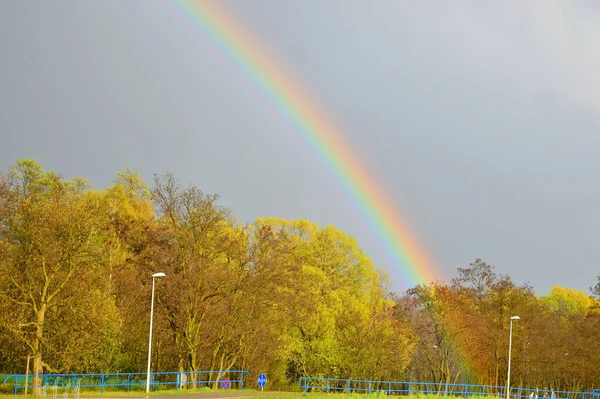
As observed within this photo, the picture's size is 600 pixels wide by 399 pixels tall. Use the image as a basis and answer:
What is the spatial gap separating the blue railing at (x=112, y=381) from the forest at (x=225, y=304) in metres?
0.97

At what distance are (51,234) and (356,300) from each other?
1439 inches

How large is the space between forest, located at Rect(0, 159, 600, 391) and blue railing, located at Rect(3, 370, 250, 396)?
3.18ft

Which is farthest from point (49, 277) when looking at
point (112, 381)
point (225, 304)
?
point (225, 304)

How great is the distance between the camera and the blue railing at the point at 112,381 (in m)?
35.9

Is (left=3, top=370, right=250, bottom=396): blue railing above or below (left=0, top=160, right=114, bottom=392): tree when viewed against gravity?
below

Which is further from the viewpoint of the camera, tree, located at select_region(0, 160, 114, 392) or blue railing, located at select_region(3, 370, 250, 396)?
tree, located at select_region(0, 160, 114, 392)

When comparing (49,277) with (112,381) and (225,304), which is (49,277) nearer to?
(112,381)

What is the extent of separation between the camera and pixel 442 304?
62.5 m

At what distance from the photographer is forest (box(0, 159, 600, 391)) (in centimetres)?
3822

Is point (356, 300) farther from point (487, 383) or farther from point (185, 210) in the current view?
point (185, 210)

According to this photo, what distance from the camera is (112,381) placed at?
42406 millimetres

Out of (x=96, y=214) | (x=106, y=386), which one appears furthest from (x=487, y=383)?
(x=96, y=214)

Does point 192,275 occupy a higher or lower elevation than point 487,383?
higher

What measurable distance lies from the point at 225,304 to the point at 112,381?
34.4ft
